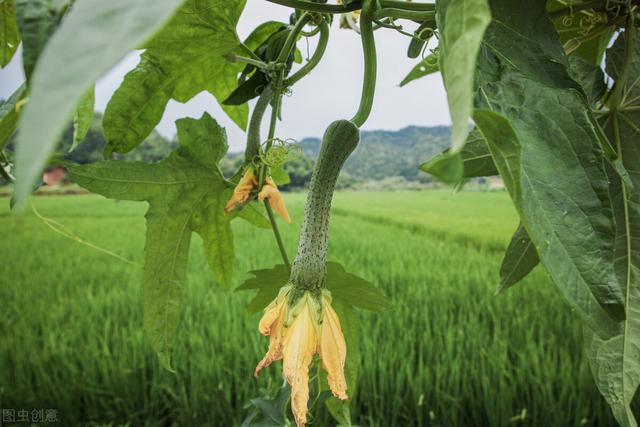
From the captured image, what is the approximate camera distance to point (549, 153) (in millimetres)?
221

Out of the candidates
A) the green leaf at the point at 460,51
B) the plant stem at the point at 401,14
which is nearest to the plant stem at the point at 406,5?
the plant stem at the point at 401,14

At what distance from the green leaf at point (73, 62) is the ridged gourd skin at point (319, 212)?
192mm

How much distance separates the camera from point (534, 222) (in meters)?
0.20

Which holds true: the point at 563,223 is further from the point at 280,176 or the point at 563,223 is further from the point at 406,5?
the point at 280,176

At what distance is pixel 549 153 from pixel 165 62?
0.87 feet

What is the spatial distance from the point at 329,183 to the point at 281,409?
0.32m

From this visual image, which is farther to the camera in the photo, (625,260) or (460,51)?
(625,260)

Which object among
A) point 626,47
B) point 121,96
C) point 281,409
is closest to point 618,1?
point 626,47

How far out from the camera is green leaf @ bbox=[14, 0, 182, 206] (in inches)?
3.6

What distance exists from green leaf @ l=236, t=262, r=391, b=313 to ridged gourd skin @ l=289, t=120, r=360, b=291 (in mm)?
120

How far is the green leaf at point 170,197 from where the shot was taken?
1.42 ft

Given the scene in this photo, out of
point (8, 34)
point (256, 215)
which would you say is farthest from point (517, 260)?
point (8, 34)

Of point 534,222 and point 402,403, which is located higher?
point 534,222

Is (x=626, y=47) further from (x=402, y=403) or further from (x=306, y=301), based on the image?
(x=402, y=403)
